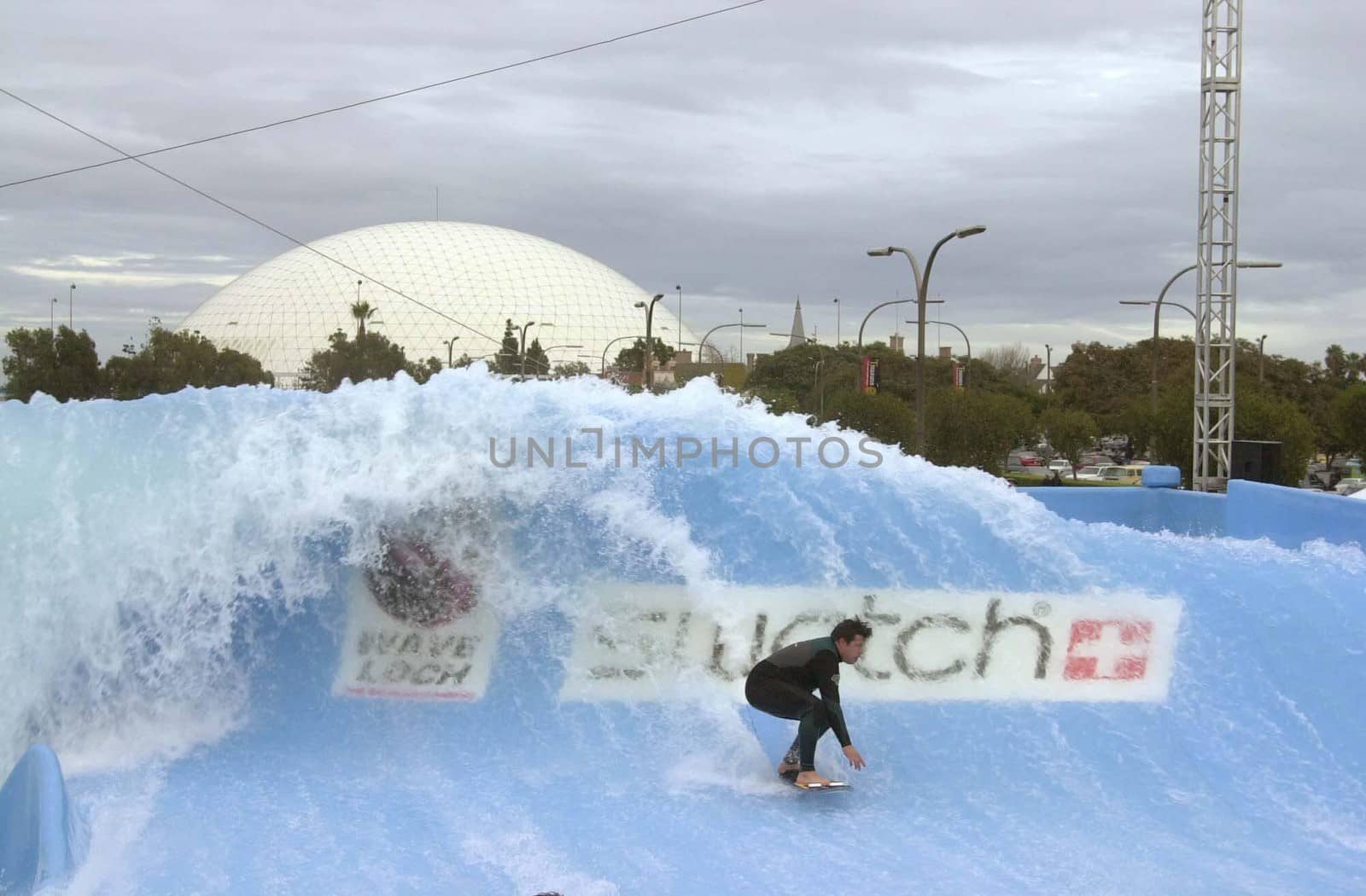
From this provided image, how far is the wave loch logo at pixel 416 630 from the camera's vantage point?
7.17m

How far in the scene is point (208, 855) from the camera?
211 inches

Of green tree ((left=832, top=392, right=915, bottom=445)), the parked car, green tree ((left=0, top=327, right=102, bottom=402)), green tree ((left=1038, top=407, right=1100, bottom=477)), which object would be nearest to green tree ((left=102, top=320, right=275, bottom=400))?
green tree ((left=0, top=327, right=102, bottom=402))

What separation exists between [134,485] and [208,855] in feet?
9.49

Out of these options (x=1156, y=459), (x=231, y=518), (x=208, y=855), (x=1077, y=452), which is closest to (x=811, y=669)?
(x=208, y=855)

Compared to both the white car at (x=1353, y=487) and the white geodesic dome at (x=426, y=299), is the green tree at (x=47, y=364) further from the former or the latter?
the white geodesic dome at (x=426, y=299)

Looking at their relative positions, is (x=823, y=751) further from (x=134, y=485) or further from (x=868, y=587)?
(x=134, y=485)

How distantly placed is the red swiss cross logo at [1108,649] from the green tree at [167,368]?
3484 centimetres

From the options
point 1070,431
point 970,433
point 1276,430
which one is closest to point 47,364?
point 970,433

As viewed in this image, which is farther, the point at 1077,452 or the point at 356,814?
the point at 1077,452

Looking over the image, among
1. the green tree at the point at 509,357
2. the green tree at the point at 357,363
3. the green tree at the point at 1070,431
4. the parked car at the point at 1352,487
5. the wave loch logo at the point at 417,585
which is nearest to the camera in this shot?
the wave loch logo at the point at 417,585

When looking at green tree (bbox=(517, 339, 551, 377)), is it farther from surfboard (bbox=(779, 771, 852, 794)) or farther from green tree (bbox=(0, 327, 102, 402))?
surfboard (bbox=(779, 771, 852, 794))

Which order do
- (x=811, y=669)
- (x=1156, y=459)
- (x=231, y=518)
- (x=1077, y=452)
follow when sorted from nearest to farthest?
(x=811, y=669)
(x=231, y=518)
(x=1156, y=459)
(x=1077, y=452)

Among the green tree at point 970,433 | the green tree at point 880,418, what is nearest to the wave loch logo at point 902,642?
the green tree at point 970,433

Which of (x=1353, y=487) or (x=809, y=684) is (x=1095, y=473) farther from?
(x=809, y=684)
